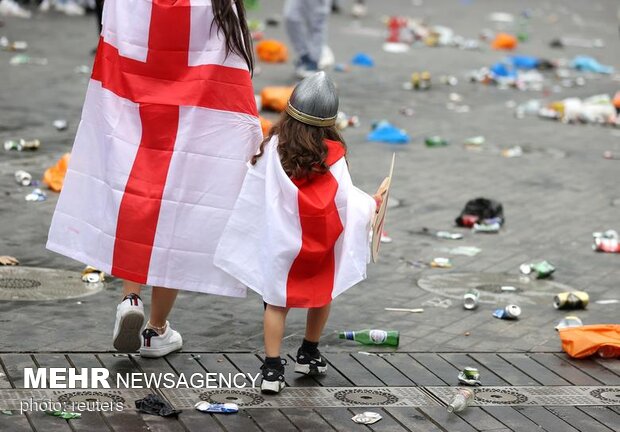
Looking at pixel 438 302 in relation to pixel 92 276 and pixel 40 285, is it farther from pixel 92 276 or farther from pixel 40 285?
pixel 40 285

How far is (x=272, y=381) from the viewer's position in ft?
18.6

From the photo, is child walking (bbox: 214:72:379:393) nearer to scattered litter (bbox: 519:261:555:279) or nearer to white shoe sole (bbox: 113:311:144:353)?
white shoe sole (bbox: 113:311:144:353)

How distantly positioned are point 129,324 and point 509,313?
7.85 feet

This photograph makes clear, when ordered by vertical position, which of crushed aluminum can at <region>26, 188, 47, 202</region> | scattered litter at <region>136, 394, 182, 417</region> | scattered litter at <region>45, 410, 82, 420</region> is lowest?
crushed aluminum can at <region>26, 188, 47, 202</region>

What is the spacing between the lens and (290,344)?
6.48 m

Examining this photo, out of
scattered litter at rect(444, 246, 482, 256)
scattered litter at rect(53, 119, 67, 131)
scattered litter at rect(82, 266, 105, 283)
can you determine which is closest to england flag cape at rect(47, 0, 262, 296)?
scattered litter at rect(82, 266, 105, 283)

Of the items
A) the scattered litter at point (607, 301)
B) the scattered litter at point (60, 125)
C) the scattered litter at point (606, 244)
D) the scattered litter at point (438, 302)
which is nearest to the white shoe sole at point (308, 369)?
the scattered litter at point (438, 302)

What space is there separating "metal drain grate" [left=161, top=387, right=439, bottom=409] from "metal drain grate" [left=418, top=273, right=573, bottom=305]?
6.21 feet

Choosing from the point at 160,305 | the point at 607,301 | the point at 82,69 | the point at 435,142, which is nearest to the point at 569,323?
the point at 607,301

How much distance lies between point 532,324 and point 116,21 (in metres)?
2.89

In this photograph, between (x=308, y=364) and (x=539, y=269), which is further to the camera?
(x=539, y=269)

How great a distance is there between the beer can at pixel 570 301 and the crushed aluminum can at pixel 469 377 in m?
1.51

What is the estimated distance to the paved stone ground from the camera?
6648 millimetres

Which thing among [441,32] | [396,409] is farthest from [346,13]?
[396,409]
